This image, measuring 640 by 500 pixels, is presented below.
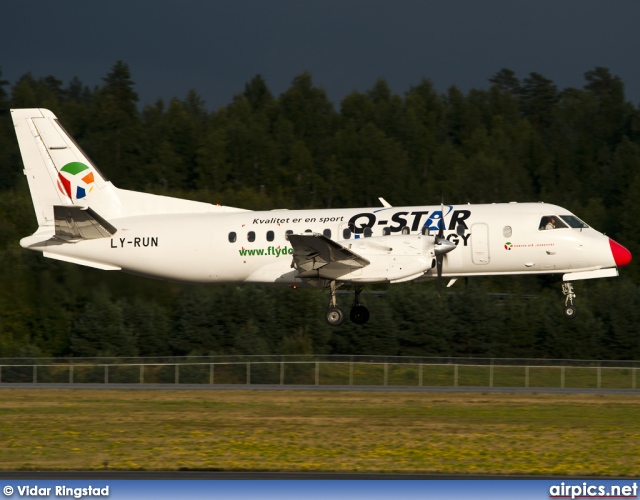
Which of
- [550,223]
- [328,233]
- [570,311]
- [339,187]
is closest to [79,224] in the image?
[328,233]

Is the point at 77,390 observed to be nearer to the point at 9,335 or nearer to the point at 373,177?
the point at 9,335

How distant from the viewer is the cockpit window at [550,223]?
2444cm

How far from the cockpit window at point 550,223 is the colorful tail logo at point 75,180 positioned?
1159 centimetres

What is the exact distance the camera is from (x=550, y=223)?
24.5 metres

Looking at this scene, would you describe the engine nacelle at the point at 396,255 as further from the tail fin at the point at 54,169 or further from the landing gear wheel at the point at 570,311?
the tail fin at the point at 54,169

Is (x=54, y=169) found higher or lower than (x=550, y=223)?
higher

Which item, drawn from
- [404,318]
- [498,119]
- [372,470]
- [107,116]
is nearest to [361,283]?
[372,470]

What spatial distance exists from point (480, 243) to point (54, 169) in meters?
11.2

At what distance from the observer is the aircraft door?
24359 mm

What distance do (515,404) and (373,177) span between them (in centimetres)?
4549

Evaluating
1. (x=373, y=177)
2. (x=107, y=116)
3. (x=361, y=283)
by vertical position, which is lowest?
(x=361, y=283)

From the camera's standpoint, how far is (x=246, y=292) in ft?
172

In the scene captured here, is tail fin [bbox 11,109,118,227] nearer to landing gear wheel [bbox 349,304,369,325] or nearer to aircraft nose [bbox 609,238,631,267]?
landing gear wheel [bbox 349,304,369,325]

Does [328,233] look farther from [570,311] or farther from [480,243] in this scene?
[570,311]
